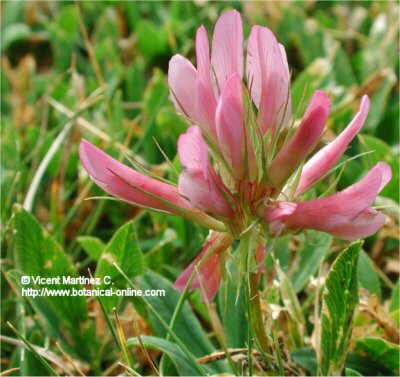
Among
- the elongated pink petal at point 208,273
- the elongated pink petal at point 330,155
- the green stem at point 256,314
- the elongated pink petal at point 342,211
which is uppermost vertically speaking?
the elongated pink petal at point 330,155

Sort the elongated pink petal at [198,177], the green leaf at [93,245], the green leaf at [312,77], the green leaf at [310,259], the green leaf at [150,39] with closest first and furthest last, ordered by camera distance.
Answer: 1. the elongated pink petal at [198,177]
2. the green leaf at [310,259]
3. the green leaf at [93,245]
4. the green leaf at [312,77]
5. the green leaf at [150,39]

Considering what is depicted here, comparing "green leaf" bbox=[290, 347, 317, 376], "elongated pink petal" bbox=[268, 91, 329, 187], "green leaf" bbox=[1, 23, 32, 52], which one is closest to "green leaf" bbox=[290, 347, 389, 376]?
"green leaf" bbox=[290, 347, 317, 376]

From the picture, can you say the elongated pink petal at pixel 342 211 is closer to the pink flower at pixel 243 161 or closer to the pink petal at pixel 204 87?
the pink flower at pixel 243 161

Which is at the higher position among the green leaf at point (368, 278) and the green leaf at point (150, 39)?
the green leaf at point (150, 39)

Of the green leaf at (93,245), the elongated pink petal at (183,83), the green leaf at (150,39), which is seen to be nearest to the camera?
the elongated pink petal at (183,83)

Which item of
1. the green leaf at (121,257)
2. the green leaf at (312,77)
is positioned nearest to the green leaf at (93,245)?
the green leaf at (121,257)

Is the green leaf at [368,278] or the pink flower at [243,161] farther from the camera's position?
the green leaf at [368,278]

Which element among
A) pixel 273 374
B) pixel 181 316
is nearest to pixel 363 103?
pixel 273 374

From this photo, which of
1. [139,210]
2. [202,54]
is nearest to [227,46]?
[202,54]
